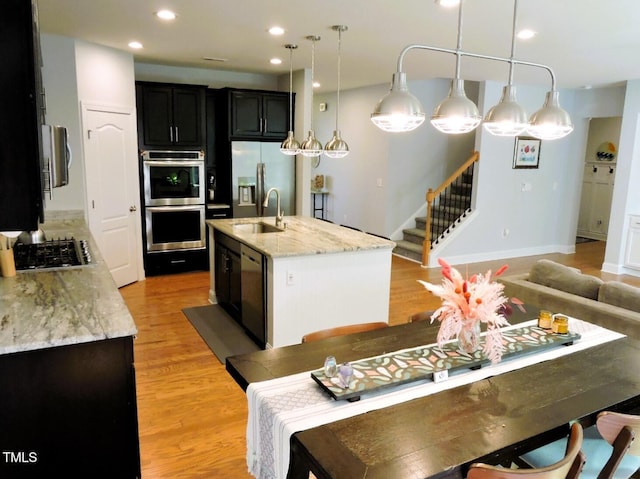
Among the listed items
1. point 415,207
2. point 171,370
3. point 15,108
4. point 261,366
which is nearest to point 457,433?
point 261,366

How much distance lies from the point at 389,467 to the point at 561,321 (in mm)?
1443

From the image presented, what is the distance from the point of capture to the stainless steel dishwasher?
3.86 meters

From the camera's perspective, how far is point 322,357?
6.99 feet

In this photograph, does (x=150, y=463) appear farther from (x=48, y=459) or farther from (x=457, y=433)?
(x=457, y=433)

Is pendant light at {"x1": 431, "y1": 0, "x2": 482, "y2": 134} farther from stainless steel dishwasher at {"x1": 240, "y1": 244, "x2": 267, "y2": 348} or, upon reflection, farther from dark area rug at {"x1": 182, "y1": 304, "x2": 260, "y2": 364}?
dark area rug at {"x1": 182, "y1": 304, "x2": 260, "y2": 364}

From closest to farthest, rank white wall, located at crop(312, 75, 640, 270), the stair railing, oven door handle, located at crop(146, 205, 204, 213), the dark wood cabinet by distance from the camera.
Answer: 1. the dark wood cabinet
2. oven door handle, located at crop(146, 205, 204, 213)
3. the stair railing
4. white wall, located at crop(312, 75, 640, 270)

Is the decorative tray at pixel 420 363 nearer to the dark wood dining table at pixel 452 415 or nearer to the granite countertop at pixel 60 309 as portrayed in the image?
the dark wood dining table at pixel 452 415

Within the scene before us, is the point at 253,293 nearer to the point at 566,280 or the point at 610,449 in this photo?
the point at 566,280

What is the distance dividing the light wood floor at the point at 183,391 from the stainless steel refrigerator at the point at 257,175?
1.35m

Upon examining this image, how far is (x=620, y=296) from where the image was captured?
10.9 ft

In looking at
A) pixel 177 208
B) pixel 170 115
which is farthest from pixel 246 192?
pixel 170 115

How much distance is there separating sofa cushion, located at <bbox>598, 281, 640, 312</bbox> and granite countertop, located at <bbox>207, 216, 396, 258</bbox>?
1.59 meters

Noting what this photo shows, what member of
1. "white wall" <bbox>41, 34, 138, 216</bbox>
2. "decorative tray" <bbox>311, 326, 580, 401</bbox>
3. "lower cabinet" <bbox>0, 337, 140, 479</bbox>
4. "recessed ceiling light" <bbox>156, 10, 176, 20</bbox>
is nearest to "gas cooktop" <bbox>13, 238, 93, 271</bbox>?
"lower cabinet" <bbox>0, 337, 140, 479</bbox>

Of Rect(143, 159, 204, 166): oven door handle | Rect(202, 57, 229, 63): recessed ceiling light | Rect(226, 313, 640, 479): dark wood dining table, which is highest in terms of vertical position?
Rect(202, 57, 229, 63): recessed ceiling light
